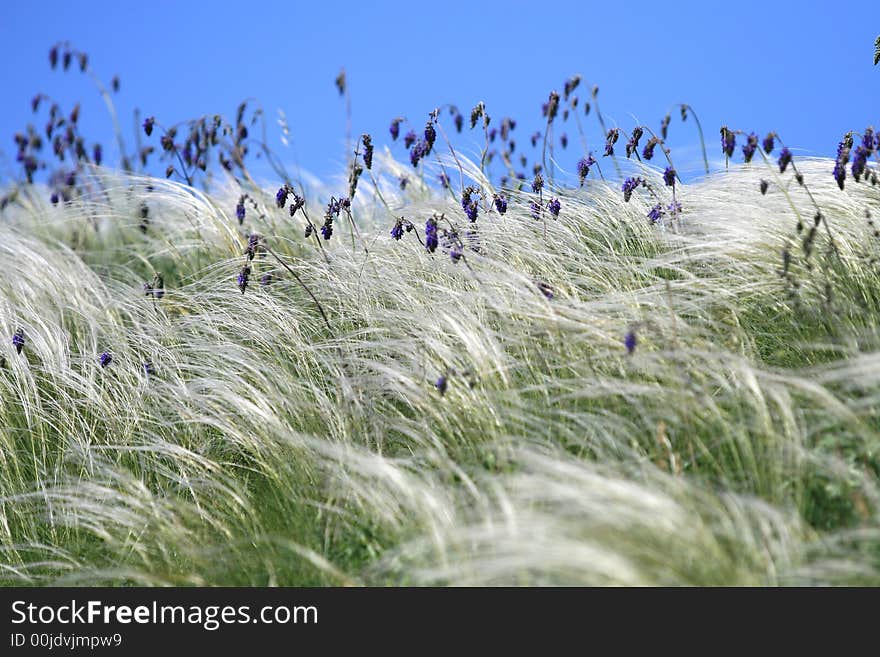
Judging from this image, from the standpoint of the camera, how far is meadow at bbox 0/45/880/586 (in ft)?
9.61

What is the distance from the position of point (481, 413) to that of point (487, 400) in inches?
2.5

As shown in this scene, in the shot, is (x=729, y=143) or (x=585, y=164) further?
(x=585, y=164)

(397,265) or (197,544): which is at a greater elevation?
(397,265)

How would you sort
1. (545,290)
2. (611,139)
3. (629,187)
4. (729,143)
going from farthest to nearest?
(611,139), (629,187), (729,143), (545,290)

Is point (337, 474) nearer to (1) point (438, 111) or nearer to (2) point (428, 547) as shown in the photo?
(2) point (428, 547)

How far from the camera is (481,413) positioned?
12.6ft

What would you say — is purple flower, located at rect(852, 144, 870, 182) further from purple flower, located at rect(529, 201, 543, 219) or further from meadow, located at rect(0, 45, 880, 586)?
purple flower, located at rect(529, 201, 543, 219)

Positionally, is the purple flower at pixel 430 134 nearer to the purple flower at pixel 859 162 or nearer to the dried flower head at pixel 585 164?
the dried flower head at pixel 585 164

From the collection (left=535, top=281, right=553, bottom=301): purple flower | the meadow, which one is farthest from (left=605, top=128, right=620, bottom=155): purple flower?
(left=535, top=281, right=553, bottom=301): purple flower

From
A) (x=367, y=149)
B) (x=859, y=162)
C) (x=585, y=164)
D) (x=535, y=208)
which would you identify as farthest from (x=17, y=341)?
(x=859, y=162)

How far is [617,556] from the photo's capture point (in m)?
2.66

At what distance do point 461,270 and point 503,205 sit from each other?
0.38 metres

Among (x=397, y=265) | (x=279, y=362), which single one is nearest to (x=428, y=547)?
(x=279, y=362)

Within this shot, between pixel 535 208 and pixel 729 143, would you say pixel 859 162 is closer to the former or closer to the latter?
pixel 729 143
